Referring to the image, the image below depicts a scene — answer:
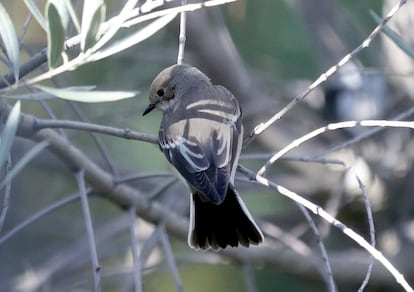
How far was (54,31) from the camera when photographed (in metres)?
1.89

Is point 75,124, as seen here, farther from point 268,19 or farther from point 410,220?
point 268,19

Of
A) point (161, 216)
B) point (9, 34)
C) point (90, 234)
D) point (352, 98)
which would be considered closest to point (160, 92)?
point (161, 216)

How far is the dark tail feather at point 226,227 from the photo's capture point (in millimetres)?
2932

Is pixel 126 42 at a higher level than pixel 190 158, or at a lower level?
higher

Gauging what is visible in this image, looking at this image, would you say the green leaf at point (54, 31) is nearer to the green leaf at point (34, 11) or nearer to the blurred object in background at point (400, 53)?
the green leaf at point (34, 11)

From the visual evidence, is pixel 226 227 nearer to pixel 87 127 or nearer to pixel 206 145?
pixel 206 145

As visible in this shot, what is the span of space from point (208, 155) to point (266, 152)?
2.45m

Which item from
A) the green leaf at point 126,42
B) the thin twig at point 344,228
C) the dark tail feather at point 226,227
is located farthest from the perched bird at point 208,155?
the green leaf at point 126,42

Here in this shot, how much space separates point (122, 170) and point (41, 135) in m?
2.71

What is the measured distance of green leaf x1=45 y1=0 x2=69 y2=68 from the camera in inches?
73.5

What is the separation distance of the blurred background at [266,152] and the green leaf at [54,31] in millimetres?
2668

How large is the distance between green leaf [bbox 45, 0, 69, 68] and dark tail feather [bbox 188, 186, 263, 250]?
1153mm

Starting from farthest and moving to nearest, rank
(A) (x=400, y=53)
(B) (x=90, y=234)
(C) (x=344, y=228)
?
(A) (x=400, y=53)
(B) (x=90, y=234)
(C) (x=344, y=228)

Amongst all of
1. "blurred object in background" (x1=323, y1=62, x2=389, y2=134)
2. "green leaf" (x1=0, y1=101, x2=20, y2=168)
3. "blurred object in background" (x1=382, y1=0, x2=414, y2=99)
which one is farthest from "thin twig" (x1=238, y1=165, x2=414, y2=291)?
"blurred object in background" (x1=323, y1=62, x2=389, y2=134)
